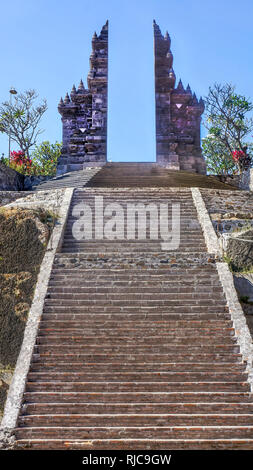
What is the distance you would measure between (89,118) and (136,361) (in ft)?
54.4

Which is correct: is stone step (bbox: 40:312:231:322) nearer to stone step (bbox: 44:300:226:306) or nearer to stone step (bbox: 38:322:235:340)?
stone step (bbox: 44:300:226:306)

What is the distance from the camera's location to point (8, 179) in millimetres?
20000

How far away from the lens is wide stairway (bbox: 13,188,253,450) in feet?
24.0

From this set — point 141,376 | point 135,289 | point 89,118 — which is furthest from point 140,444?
point 89,118

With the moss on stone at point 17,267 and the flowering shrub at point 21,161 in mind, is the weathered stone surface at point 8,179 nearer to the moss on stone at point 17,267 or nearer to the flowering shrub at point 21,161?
the flowering shrub at point 21,161

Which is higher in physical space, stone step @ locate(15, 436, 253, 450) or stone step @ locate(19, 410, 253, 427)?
stone step @ locate(19, 410, 253, 427)

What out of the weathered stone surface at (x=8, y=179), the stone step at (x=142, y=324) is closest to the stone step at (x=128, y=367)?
the stone step at (x=142, y=324)

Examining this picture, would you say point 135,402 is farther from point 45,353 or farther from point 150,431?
point 45,353

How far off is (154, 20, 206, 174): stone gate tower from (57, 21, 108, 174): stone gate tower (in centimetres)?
255

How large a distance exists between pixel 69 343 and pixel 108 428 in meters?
2.08

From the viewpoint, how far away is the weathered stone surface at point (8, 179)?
19716 mm

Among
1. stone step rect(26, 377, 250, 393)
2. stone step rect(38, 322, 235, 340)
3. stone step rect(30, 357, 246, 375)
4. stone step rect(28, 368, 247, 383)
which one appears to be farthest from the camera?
stone step rect(38, 322, 235, 340)

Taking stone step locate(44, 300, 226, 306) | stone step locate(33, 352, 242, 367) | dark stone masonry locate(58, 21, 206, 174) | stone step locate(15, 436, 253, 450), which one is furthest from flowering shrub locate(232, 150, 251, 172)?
stone step locate(15, 436, 253, 450)

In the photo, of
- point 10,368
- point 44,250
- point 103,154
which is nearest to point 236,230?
point 44,250
